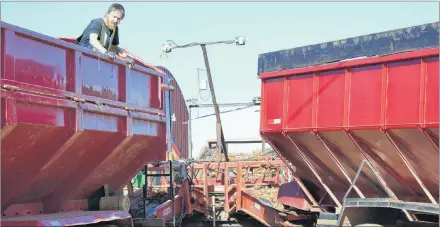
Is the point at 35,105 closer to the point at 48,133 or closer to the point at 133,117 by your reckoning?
the point at 48,133

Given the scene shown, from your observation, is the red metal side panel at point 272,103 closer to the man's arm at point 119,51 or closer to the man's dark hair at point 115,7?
the man's arm at point 119,51

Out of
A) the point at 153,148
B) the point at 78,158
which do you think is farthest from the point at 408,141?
the point at 78,158

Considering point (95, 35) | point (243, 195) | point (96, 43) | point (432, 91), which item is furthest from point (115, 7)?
point (243, 195)

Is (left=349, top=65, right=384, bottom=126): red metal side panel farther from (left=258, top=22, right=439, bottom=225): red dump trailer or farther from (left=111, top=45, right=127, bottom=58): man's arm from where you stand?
(left=111, top=45, right=127, bottom=58): man's arm

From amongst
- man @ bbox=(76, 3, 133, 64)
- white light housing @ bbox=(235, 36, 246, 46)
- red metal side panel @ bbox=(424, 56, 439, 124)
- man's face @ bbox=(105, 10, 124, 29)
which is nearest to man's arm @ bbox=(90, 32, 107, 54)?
man @ bbox=(76, 3, 133, 64)

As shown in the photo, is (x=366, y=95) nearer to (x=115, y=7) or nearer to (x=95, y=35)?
(x=115, y=7)

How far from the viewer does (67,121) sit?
5.84 meters

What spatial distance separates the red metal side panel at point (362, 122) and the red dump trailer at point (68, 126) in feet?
7.02

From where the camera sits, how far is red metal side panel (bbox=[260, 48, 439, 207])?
737 centimetres

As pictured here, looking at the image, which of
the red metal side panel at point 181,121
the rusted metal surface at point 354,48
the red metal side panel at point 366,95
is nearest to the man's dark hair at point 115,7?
the rusted metal surface at point 354,48

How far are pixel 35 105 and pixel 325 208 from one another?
5.89m

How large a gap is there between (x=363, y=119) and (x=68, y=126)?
4.11m

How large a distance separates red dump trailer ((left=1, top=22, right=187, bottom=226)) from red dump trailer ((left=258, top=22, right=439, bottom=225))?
2.17 meters

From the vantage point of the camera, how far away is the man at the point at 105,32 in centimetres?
684
